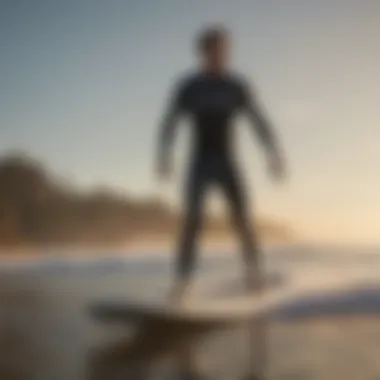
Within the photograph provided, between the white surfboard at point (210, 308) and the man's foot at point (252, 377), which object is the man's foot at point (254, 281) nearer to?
the white surfboard at point (210, 308)

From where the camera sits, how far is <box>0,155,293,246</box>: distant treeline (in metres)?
1.15

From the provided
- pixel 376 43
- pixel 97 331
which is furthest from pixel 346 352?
pixel 376 43

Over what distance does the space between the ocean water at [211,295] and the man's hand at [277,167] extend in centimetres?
11

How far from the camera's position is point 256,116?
116cm

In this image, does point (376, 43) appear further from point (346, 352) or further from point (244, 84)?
point (346, 352)

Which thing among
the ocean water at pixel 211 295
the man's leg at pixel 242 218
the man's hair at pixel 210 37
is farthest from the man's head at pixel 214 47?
the ocean water at pixel 211 295

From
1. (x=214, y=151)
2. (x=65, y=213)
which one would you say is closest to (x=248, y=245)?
(x=214, y=151)

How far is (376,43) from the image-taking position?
1.23 meters

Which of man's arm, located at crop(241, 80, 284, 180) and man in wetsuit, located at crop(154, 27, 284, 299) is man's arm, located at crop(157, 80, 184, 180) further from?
man's arm, located at crop(241, 80, 284, 180)

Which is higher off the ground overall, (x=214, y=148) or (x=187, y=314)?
(x=214, y=148)

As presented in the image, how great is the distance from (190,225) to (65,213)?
0.64 ft

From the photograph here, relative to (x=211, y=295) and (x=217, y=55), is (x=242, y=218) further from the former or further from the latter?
(x=217, y=55)

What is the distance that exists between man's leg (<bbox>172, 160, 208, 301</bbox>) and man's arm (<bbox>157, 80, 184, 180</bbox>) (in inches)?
1.8

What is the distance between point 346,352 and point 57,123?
577 mm
